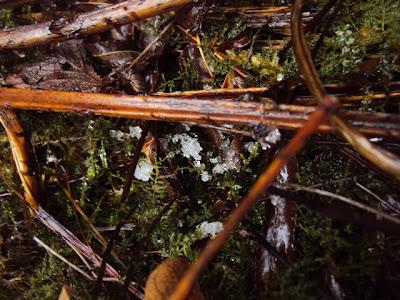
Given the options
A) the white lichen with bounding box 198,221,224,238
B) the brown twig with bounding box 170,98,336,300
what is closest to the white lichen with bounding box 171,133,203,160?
the white lichen with bounding box 198,221,224,238

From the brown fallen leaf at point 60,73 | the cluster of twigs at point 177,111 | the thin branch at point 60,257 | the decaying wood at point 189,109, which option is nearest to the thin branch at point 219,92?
the cluster of twigs at point 177,111

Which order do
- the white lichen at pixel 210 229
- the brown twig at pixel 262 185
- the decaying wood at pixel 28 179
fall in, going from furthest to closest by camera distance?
the decaying wood at pixel 28 179
the white lichen at pixel 210 229
the brown twig at pixel 262 185

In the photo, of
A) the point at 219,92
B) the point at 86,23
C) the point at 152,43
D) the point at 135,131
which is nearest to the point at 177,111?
the point at 219,92

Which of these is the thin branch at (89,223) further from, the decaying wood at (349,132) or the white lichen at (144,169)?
the decaying wood at (349,132)

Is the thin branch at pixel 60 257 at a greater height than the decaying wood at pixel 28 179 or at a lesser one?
lesser

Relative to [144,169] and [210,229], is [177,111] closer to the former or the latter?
[144,169]

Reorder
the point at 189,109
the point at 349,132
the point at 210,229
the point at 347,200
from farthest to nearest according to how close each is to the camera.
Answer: the point at 210,229 < the point at 189,109 < the point at 347,200 < the point at 349,132

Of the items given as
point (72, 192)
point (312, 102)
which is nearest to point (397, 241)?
point (312, 102)
